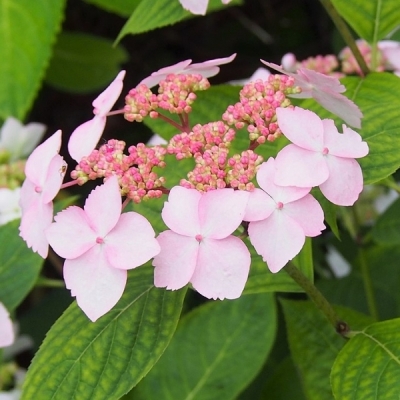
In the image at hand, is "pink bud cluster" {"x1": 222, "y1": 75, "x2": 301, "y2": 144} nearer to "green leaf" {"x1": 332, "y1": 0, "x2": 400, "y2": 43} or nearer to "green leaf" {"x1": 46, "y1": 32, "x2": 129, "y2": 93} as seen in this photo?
"green leaf" {"x1": 332, "y1": 0, "x2": 400, "y2": 43}

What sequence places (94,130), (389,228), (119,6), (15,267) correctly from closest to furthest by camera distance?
1. (94,130)
2. (15,267)
3. (389,228)
4. (119,6)

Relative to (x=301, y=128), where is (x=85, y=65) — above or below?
below

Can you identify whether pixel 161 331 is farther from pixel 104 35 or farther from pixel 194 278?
pixel 104 35

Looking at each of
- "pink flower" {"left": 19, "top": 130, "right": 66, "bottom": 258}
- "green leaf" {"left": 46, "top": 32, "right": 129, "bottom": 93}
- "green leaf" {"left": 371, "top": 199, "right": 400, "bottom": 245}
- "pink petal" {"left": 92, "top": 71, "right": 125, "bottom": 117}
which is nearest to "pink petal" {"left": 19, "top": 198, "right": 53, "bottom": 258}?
"pink flower" {"left": 19, "top": 130, "right": 66, "bottom": 258}

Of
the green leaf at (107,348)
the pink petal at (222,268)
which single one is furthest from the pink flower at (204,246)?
the green leaf at (107,348)

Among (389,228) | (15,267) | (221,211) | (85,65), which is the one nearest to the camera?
(221,211)

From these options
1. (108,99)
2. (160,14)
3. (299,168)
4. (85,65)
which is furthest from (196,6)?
(85,65)

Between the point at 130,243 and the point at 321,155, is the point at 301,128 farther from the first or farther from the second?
the point at 130,243

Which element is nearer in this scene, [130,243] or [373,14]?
[130,243]
